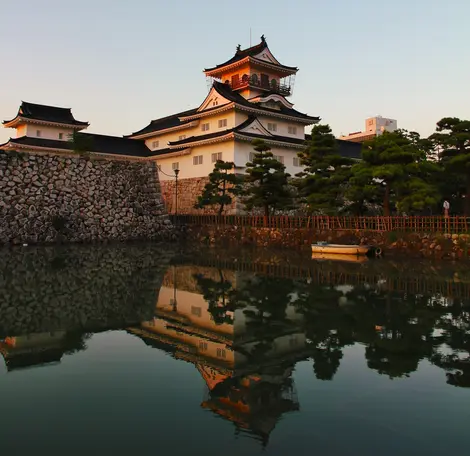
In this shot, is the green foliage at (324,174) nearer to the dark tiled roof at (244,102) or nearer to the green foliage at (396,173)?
the green foliage at (396,173)

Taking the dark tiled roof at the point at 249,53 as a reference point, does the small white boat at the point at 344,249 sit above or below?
below

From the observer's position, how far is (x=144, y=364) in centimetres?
539

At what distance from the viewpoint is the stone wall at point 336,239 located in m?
17.7

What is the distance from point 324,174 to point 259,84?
54.5ft

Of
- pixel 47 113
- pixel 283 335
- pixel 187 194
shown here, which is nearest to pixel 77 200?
pixel 187 194

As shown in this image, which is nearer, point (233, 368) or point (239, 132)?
point (233, 368)

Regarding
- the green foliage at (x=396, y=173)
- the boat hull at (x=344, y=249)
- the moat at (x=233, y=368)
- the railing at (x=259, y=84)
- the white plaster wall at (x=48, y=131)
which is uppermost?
the railing at (x=259, y=84)

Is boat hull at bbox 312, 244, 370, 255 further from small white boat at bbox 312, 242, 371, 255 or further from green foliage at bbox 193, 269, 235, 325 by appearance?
green foliage at bbox 193, 269, 235, 325

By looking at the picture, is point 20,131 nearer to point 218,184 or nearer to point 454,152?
→ point 218,184

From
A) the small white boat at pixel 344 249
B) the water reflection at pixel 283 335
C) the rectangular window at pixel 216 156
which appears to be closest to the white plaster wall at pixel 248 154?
the rectangular window at pixel 216 156

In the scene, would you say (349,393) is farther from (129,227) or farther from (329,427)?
(129,227)

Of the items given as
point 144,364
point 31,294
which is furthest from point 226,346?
point 31,294

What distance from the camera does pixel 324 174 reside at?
23.1 meters

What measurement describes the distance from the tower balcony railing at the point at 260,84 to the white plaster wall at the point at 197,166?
6.81m
